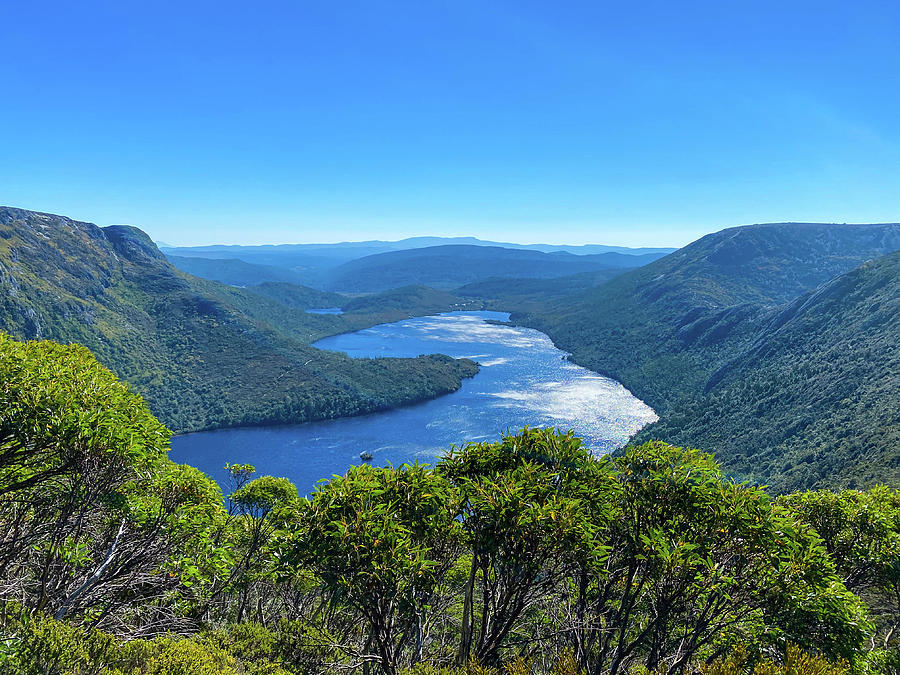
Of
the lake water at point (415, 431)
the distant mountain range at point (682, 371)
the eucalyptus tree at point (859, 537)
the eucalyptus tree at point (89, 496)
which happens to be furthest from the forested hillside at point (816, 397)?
the eucalyptus tree at point (89, 496)

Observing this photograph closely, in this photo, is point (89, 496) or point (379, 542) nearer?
point (379, 542)

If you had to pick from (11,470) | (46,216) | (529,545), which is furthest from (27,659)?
(46,216)

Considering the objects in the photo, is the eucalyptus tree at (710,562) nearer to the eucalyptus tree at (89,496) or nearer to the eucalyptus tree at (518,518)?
the eucalyptus tree at (518,518)

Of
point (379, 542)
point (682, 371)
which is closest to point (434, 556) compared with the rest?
point (379, 542)

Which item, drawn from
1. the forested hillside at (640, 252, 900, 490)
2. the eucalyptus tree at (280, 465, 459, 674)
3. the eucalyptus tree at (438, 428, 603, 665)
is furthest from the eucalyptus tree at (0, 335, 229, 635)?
the forested hillside at (640, 252, 900, 490)

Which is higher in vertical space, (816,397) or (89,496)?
(89,496)

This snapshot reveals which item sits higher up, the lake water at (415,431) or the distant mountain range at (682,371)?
the distant mountain range at (682,371)

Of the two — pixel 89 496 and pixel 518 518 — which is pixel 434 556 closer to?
pixel 518 518
